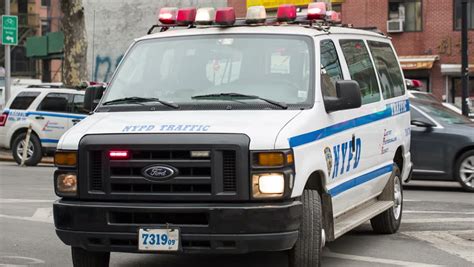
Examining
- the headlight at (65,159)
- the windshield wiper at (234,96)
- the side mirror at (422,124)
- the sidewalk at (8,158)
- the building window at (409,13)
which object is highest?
the building window at (409,13)

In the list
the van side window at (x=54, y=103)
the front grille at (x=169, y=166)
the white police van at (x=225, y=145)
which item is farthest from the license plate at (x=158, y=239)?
the van side window at (x=54, y=103)

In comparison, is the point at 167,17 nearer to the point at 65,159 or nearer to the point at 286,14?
the point at 286,14

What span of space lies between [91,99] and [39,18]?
55904 mm

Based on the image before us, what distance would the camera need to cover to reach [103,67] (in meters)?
38.6

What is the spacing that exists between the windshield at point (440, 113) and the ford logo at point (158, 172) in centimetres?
909

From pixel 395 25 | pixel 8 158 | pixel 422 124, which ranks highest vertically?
pixel 395 25

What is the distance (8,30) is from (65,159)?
759 inches

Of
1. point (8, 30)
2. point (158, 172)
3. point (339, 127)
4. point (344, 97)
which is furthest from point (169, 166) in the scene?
point (8, 30)

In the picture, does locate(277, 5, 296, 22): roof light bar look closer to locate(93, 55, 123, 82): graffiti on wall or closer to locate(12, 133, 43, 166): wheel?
locate(12, 133, 43, 166): wheel

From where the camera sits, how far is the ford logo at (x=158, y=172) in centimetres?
621

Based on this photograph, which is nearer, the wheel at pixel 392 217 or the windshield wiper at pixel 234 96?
the windshield wiper at pixel 234 96

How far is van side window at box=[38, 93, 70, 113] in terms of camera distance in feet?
63.7

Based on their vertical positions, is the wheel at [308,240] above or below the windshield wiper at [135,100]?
below

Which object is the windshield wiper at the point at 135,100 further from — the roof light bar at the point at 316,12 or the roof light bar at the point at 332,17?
the roof light bar at the point at 332,17
